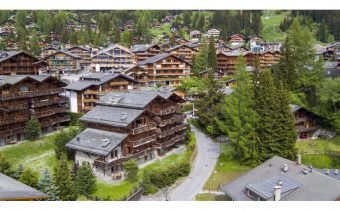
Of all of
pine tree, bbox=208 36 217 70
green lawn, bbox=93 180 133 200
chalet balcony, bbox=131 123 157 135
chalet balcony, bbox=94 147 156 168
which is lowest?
green lawn, bbox=93 180 133 200

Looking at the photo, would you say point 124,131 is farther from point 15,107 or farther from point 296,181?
point 296,181

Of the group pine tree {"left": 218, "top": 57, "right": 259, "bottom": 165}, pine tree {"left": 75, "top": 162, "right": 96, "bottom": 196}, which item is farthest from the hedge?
pine tree {"left": 218, "top": 57, "right": 259, "bottom": 165}

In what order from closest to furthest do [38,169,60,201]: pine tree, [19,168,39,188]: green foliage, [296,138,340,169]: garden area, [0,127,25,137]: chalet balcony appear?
[38,169,60,201]: pine tree < [19,168,39,188]: green foliage < [0,127,25,137]: chalet balcony < [296,138,340,169]: garden area

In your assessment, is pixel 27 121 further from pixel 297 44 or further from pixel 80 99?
pixel 297 44

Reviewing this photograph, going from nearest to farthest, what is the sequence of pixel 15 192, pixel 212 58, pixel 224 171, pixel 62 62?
1. pixel 15 192
2. pixel 224 171
3. pixel 212 58
4. pixel 62 62

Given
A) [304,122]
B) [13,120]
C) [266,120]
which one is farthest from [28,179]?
[304,122]

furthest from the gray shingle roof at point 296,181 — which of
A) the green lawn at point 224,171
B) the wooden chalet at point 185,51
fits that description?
the wooden chalet at point 185,51

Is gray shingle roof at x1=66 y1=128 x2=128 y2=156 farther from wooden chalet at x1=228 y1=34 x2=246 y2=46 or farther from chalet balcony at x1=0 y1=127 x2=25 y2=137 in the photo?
wooden chalet at x1=228 y1=34 x2=246 y2=46
